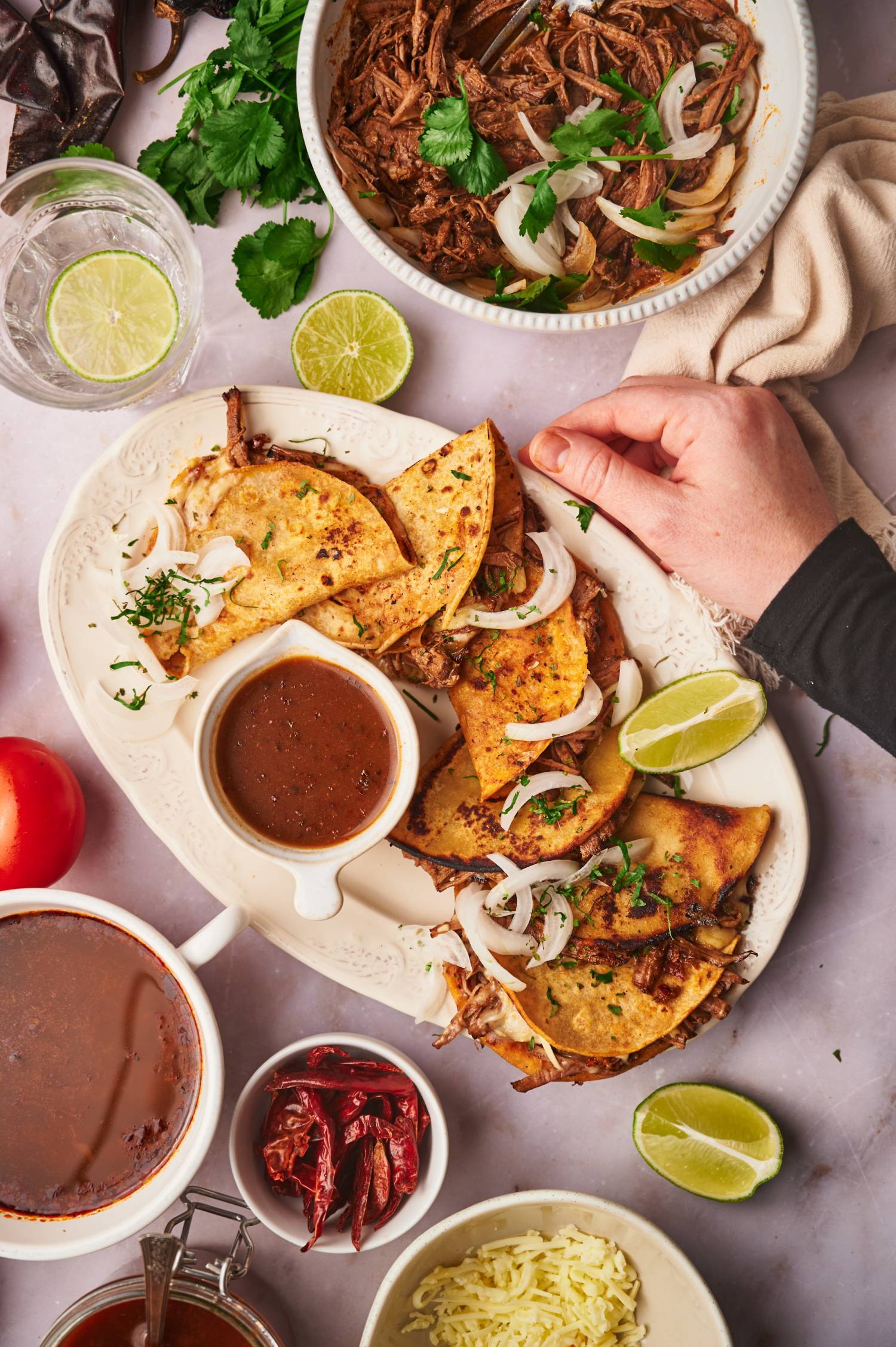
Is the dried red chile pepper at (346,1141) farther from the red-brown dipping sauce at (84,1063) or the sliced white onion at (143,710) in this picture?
the sliced white onion at (143,710)

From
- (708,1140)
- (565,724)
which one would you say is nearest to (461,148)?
(565,724)

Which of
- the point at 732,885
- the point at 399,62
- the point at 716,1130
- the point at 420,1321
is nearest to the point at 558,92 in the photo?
the point at 399,62

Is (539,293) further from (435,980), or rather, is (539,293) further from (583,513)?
(435,980)

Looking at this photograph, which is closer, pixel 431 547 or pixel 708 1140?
pixel 431 547

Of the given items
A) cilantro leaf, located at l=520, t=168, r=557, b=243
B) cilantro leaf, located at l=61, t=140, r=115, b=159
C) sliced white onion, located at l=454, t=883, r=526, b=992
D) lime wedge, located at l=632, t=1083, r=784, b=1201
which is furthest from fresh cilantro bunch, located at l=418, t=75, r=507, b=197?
lime wedge, located at l=632, t=1083, r=784, b=1201

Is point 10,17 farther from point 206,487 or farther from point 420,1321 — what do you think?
point 420,1321

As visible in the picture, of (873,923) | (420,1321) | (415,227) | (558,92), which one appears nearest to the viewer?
(558,92)
